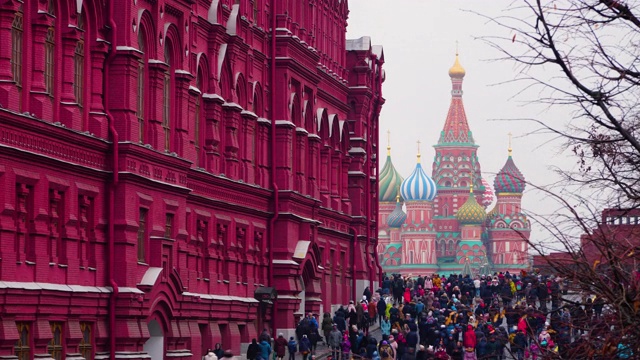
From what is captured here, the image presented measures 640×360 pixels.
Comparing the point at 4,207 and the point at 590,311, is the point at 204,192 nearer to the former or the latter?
the point at 4,207

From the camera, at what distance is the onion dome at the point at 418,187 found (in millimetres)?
185750

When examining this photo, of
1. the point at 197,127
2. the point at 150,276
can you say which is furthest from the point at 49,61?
the point at 197,127

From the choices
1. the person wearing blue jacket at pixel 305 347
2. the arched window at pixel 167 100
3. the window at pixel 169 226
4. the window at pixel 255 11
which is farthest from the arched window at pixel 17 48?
the window at pixel 255 11

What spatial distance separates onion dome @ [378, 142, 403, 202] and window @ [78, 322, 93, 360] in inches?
6123

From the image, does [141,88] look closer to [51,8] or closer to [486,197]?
[51,8]

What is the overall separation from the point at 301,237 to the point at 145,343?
1393cm

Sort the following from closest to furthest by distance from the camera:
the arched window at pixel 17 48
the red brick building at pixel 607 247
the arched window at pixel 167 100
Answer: the red brick building at pixel 607 247
the arched window at pixel 17 48
the arched window at pixel 167 100

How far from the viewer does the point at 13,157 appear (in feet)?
90.4

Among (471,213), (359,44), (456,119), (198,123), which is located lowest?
(198,123)

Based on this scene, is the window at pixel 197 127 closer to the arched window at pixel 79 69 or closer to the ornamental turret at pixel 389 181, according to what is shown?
the arched window at pixel 79 69

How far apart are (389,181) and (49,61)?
158 metres

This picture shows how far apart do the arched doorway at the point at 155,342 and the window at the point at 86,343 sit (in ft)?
11.0

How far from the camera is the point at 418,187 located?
18575 cm

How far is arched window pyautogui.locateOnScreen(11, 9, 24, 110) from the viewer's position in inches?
1101
